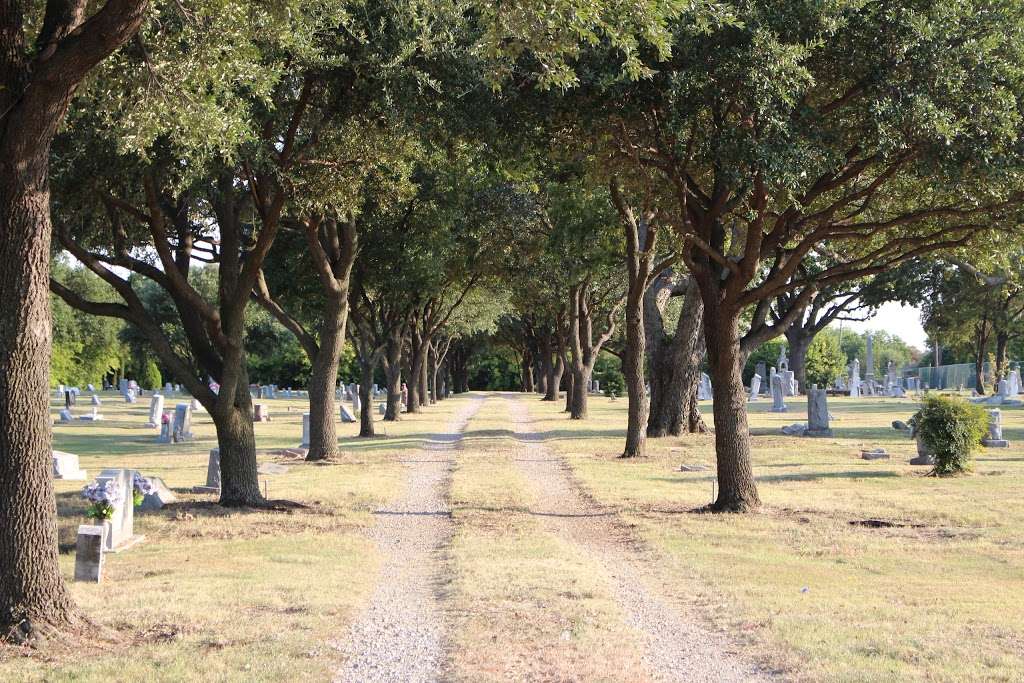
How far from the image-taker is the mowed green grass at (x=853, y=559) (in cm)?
695

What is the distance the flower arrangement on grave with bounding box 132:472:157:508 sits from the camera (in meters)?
12.8

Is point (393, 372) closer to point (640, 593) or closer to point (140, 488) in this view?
point (140, 488)

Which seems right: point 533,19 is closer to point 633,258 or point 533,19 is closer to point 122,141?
point 122,141

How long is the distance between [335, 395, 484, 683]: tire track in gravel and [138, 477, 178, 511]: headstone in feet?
10.1

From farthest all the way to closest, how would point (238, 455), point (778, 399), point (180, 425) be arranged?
point (778, 399) → point (180, 425) → point (238, 455)

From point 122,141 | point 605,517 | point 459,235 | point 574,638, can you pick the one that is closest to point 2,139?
point 122,141

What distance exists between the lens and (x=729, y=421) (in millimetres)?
14156

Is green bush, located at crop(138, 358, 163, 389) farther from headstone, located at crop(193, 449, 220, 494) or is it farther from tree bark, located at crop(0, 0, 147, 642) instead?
tree bark, located at crop(0, 0, 147, 642)

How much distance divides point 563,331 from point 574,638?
4092 centimetres

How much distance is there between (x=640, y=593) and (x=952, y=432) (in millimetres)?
11561

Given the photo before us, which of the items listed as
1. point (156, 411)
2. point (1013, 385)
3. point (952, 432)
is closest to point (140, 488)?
point (952, 432)

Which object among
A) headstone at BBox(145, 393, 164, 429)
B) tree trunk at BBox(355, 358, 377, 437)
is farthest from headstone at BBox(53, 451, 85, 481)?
headstone at BBox(145, 393, 164, 429)

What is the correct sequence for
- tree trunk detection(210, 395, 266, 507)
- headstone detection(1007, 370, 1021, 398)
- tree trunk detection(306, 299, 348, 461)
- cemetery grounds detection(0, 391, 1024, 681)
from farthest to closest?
headstone detection(1007, 370, 1021, 398) → tree trunk detection(306, 299, 348, 461) → tree trunk detection(210, 395, 266, 507) → cemetery grounds detection(0, 391, 1024, 681)

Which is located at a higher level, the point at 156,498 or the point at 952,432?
the point at 952,432
